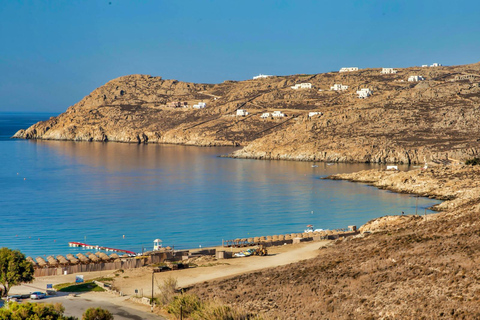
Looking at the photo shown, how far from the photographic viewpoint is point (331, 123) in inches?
5103

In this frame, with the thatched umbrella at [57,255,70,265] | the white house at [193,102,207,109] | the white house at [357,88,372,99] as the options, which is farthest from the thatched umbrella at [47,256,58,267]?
the white house at [193,102,207,109]

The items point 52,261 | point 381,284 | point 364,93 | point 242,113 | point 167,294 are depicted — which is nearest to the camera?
point 381,284

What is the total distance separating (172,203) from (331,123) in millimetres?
70520

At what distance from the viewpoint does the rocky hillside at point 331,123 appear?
114 meters

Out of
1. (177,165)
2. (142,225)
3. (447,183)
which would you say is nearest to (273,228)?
(142,225)

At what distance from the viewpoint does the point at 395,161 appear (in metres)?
109

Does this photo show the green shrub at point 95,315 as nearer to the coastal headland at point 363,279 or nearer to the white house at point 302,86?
the coastal headland at point 363,279

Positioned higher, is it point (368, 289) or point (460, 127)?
point (460, 127)

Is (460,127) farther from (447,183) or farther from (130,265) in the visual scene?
(130,265)

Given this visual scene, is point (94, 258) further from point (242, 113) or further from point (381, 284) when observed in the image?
point (242, 113)

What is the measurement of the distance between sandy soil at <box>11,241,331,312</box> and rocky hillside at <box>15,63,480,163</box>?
71.9 meters

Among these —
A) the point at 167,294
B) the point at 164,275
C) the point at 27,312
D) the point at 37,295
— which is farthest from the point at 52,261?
the point at 27,312

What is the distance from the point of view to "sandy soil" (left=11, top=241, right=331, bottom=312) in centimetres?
3206

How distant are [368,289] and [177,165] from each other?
289ft
